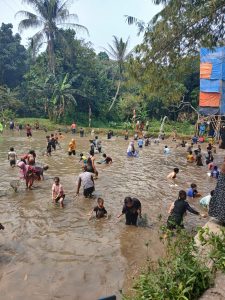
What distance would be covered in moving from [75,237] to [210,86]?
77.9ft

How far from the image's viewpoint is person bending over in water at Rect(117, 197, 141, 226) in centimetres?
895

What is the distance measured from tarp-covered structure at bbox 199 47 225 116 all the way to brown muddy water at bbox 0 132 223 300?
14.3 metres

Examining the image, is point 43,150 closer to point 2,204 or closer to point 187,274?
point 2,204

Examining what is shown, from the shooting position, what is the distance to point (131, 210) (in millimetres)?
9086

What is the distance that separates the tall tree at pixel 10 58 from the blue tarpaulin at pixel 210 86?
23.6 m

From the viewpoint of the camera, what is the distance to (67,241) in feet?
27.2

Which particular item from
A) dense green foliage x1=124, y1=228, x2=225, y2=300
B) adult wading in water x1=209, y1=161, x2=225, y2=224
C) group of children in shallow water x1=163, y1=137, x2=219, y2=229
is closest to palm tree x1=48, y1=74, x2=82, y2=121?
group of children in shallow water x1=163, y1=137, x2=219, y2=229

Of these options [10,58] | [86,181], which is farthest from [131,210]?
[10,58]

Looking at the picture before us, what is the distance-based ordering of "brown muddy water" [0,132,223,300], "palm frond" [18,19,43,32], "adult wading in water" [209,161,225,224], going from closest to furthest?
"brown muddy water" [0,132,223,300], "adult wading in water" [209,161,225,224], "palm frond" [18,19,43,32]

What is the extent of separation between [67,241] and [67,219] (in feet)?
4.99

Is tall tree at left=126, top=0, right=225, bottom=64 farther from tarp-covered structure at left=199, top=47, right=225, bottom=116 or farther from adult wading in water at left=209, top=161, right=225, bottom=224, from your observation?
tarp-covered structure at left=199, top=47, right=225, bottom=116

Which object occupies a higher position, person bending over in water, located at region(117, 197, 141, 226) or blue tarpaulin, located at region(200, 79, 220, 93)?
blue tarpaulin, located at region(200, 79, 220, 93)

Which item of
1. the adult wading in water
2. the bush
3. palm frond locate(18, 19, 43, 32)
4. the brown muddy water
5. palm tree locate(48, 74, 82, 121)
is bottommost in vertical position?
the brown muddy water

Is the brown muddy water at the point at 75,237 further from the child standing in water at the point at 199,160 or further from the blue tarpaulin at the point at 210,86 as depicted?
the blue tarpaulin at the point at 210,86
